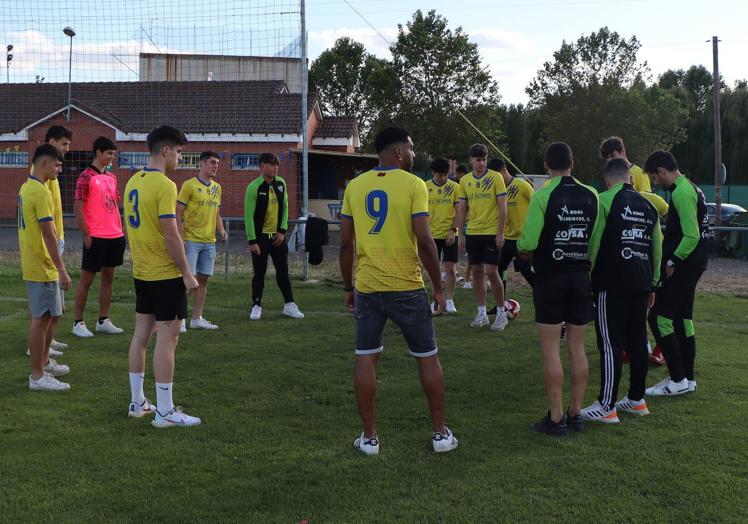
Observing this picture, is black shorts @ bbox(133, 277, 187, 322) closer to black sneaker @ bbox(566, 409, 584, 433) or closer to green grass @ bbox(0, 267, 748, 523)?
green grass @ bbox(0, 267, 748, 523)

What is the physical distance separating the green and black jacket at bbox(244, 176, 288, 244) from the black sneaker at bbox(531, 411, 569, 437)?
557cm

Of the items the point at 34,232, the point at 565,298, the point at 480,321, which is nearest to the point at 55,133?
the point at 34,232

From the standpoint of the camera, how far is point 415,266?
15.5 ft

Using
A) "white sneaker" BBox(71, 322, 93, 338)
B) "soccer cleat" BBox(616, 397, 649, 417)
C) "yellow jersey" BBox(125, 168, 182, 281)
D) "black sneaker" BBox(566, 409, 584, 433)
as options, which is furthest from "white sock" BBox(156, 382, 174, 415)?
"white sneaker" BBox(71, 322, 93, 338)

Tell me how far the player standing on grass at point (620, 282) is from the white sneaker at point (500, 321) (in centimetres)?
351

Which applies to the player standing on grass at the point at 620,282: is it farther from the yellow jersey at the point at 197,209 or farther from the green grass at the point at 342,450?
the yellow jersey at the point at 197,209

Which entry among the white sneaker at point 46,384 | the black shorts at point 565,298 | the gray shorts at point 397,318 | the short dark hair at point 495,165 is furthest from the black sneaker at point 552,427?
the short dark hair at point 495,165

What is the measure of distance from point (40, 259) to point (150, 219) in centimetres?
156

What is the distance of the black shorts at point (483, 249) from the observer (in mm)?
9109

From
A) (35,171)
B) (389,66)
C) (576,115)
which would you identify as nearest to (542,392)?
(35,171)

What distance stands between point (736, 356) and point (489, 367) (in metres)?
2.73

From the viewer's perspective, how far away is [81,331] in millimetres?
8523

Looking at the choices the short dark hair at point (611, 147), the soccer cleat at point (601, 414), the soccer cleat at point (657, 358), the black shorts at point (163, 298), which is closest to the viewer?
the black shorts at point (163, 298)

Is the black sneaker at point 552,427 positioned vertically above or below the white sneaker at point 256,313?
below
